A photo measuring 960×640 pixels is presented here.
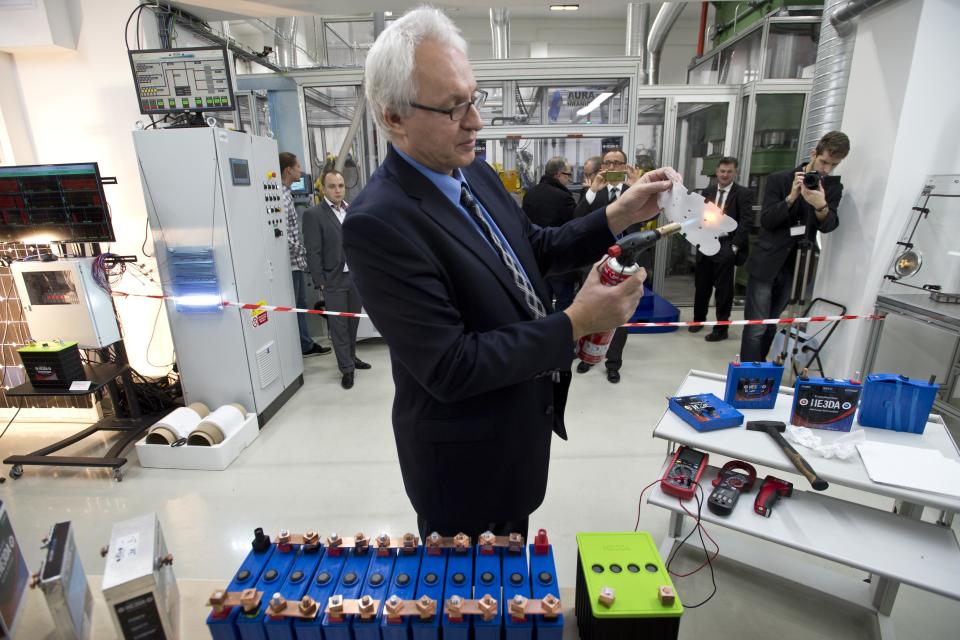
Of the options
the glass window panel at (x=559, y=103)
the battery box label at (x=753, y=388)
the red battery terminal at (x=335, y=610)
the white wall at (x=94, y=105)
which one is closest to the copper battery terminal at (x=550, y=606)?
the red battery terminal at (x=335, y=610)

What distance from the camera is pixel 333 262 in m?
4.02

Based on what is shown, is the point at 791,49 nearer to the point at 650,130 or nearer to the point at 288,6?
the point at 650,130

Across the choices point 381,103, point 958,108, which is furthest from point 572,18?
point 381,103

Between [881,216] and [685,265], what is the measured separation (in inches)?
128

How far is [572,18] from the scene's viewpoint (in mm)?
7902

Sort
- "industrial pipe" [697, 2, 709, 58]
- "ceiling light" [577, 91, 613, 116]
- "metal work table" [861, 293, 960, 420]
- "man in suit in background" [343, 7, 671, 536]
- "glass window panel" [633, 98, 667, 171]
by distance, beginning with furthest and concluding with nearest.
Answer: "industrial pipe" [697, 2, 709, 58] < "glass window panel" [633, 98, 667, 171] < "ceiling light" [577, 91, 613, 116] < "metal work table" [861, 293, 960, 420] < "man in suit in background" [343, 7, 671, 536]

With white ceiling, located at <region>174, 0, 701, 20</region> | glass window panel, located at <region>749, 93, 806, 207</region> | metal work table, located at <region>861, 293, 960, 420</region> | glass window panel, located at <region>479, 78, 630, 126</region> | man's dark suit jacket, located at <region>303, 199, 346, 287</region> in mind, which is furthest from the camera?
glass window panel, located at <region>749, 93, 806, 207</region>

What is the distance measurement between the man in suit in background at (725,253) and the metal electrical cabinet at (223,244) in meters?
3.72

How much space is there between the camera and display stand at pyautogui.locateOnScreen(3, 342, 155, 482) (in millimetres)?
2787

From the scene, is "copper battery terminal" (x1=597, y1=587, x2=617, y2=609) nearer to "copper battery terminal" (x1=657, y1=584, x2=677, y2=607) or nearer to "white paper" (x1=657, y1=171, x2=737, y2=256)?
"copper battery terminal" (x1=657, y1=584, x2=677, y2=607)

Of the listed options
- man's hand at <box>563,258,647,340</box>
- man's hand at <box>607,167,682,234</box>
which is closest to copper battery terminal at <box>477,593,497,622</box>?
man's hand at <box>563,258,647,340</box>

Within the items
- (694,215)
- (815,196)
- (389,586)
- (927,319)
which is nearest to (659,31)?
(815,196)

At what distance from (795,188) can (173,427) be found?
422cm

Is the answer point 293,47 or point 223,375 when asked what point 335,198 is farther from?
point 293,47
